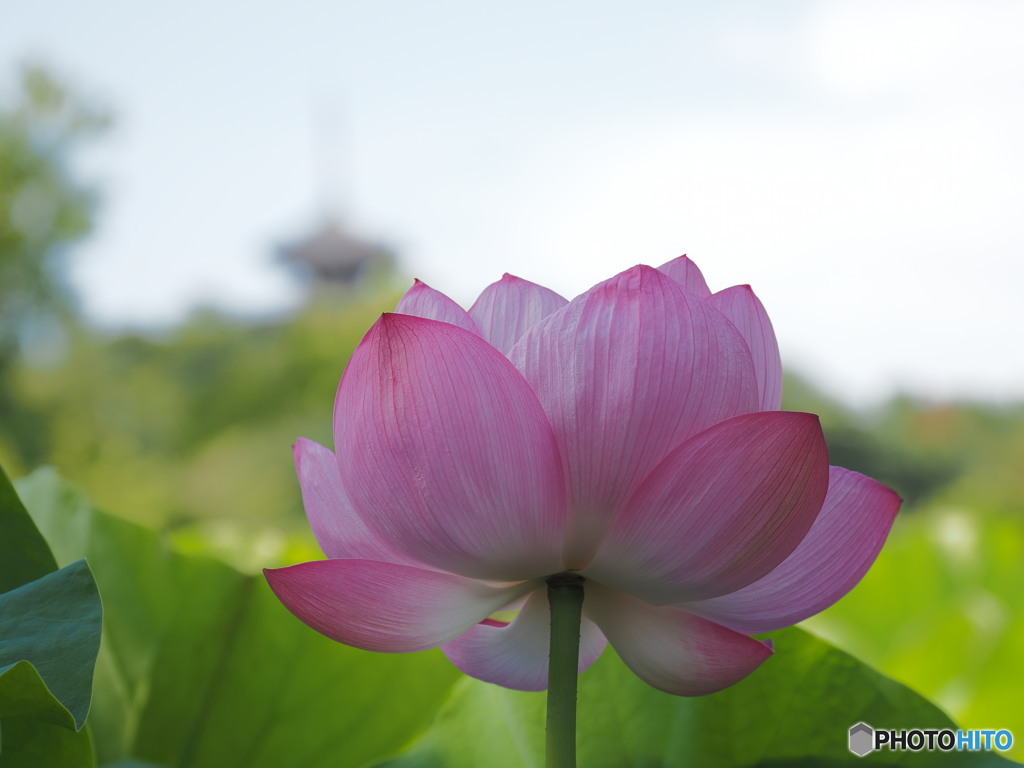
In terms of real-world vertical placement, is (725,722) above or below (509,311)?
below

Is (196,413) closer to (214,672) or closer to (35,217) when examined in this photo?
(35,217)

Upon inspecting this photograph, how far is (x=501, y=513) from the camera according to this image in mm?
175

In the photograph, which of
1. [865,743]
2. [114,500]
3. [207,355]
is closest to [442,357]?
[865,743]

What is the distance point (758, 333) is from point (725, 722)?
0.11 meters

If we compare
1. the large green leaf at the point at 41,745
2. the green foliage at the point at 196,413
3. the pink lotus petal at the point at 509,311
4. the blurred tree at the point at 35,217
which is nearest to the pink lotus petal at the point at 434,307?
the pink lotus petal at the point at 509,311

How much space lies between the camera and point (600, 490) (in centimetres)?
18

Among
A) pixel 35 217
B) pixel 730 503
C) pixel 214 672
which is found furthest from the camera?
pixel 35 217

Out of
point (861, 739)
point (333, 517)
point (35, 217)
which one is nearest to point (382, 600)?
point (333, 517)

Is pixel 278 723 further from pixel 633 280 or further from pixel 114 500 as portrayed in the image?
pixel 114 500

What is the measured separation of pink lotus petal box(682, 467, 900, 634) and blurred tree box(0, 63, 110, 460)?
30.5 ft

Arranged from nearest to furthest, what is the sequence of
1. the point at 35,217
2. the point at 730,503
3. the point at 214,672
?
the point at 730,503 < the point at 214,672 < the point at 35,217

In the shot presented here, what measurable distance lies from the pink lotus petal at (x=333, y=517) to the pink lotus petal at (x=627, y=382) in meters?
0.04

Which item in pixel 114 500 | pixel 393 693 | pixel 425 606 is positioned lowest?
pixel 114 500

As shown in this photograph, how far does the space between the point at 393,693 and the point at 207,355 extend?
1150cm
